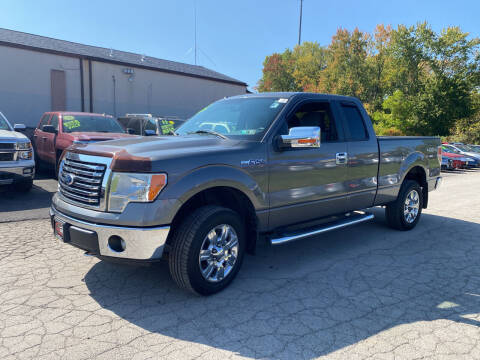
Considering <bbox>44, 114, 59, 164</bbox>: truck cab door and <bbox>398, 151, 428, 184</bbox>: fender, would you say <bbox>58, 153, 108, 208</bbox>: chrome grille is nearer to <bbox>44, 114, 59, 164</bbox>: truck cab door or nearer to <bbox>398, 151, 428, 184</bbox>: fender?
<bbox>398, 151, 428, 184</bbox>: fender

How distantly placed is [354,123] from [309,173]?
1.30 metres

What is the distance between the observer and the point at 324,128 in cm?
469

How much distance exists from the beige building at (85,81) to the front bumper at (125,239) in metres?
15.7

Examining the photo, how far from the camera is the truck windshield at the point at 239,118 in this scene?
13.4ft

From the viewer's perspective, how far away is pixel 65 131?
29.7 feet

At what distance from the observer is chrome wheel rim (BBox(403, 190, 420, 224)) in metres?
6.06

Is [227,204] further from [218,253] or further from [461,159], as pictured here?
[461,159]

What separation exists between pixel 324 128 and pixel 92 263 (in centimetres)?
318

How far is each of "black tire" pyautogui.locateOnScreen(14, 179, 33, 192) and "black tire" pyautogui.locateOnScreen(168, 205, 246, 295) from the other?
549cm

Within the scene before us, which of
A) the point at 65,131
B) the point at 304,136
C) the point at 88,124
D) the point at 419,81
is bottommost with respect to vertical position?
the point at 304,136

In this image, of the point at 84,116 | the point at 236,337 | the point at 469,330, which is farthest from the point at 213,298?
the point at 84,116

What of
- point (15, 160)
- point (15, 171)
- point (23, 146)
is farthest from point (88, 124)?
point (15, 171)

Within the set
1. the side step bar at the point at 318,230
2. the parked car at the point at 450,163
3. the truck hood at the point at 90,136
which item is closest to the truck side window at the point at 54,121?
the truck hood at the point at 90,136

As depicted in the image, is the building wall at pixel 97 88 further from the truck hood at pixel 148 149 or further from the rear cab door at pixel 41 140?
the truck hood at pixel 148 149
